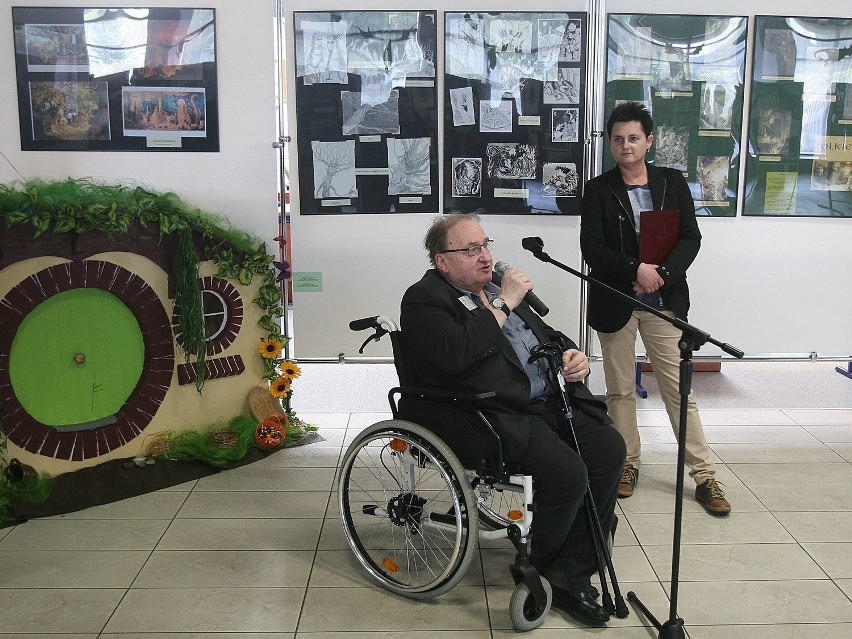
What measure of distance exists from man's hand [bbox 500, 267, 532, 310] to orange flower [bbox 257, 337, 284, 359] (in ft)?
5.06

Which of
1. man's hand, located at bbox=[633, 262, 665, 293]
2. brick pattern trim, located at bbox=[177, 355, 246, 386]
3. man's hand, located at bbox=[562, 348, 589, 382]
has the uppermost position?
man's hand, located at bbox=[633, 262, 665, 293]

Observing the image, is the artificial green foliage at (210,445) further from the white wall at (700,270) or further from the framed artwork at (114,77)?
the framed artwork at (114,77)

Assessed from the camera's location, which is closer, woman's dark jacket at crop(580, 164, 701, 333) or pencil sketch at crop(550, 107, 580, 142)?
woman's dark jacket at crop(580, 164, 701, 333)

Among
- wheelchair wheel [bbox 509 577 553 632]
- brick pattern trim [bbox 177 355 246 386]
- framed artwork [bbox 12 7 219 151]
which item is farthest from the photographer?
framed artwork [bbox 12 7 219 151]

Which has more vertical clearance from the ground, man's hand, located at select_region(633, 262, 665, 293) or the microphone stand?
man's hand, located at select_region(633, 262, 665, 293)

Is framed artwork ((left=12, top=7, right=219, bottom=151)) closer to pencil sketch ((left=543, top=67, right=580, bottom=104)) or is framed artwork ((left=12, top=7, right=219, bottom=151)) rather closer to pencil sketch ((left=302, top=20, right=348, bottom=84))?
pencil sketch ((left=302, top=20, right=348, bottom=84))

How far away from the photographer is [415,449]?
9.07ft

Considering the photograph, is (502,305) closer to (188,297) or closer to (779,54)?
(188,297)

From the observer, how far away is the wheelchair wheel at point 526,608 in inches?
100

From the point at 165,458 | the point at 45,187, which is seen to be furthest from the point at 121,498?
the point at 45,187

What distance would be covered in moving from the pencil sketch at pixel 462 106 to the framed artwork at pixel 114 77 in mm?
1016

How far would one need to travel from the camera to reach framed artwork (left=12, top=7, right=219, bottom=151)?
3.95 metres

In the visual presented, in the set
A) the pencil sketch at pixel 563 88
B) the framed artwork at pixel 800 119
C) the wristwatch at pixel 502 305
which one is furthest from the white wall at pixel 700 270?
the wristwatch at pixel 502 305

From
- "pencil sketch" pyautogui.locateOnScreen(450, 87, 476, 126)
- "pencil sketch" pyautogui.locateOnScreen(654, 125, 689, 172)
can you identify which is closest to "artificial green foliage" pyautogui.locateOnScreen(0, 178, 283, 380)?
"pencil sketch" pyautogui.locateOnScreen(450, 87, 476, 126)
